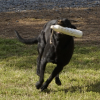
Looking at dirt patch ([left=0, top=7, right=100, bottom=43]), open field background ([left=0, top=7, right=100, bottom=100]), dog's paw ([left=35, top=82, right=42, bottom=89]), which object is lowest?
dirt patch ([left=0, top=7, right=100, bottom=43])

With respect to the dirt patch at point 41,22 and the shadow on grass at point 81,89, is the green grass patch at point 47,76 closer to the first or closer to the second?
the shadow on grass at point 81,89

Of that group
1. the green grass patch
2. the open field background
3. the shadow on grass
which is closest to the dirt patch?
the open field background

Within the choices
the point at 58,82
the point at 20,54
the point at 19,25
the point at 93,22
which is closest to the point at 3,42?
the point at 20,54

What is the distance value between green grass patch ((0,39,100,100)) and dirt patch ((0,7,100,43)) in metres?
1.85

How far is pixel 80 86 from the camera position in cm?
486

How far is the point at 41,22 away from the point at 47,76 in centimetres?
660

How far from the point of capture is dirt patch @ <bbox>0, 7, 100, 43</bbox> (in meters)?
9.70

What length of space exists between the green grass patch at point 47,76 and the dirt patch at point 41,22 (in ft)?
6.08

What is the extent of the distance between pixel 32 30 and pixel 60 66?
6090mm

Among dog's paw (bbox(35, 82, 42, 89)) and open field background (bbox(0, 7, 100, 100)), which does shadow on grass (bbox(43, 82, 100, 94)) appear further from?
dog's paw (bbox(35, 82, 42, 89))

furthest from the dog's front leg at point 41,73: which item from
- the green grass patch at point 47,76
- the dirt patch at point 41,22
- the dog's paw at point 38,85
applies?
the dirt patch at point 41,22

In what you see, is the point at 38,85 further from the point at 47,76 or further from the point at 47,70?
the point at 47,70

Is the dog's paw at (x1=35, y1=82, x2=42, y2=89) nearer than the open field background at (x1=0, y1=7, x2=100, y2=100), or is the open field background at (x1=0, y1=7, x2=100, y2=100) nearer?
the open field background at (x1=0, y1=7, x2=100, y2=100)

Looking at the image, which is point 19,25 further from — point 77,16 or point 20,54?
point 20,54
